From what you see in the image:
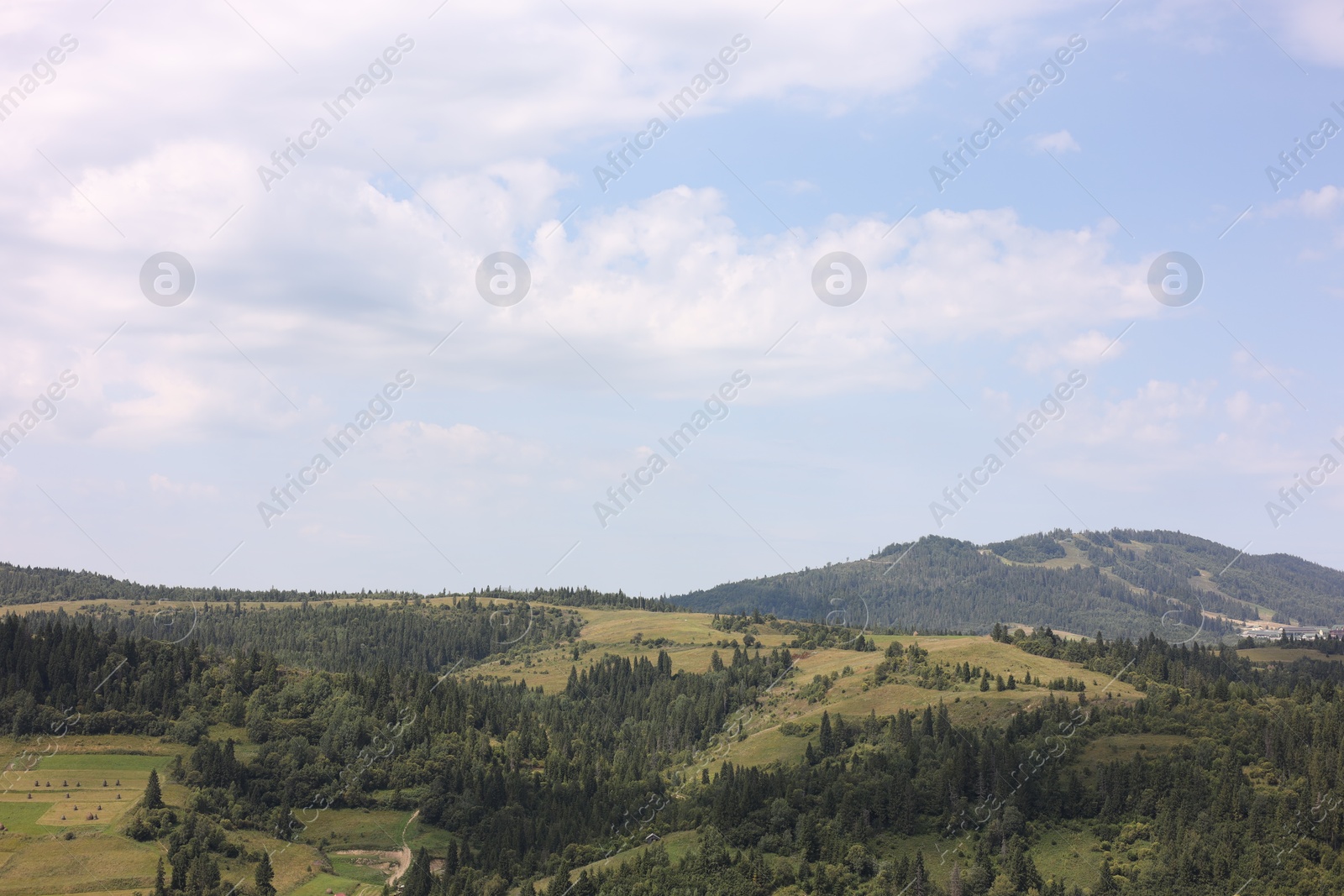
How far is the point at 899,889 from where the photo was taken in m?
193

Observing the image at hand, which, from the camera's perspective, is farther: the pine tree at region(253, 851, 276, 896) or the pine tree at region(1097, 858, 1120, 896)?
the pine tree at region(1097, 858, 1120, 896)

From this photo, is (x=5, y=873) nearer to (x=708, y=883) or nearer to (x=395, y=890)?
(x=395, y=890)

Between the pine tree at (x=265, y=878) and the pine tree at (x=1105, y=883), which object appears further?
the pine tree at (x=1105, y=883)

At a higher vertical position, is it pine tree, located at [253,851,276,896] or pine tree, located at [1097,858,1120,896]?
pine tree, located at [253,851,276,896]

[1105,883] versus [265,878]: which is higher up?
[265,878]

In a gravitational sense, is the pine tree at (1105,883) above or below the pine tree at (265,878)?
below

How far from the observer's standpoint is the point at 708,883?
199 m

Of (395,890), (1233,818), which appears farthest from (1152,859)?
(395,890)

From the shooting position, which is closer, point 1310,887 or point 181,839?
point 1310,887

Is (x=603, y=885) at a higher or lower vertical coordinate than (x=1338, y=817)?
lower

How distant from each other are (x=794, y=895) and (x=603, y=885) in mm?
35132

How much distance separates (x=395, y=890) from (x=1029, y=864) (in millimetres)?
116631

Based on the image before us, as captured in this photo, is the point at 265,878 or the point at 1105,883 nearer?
the point at 265,878

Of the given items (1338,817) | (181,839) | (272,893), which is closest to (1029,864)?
(1338,817)
